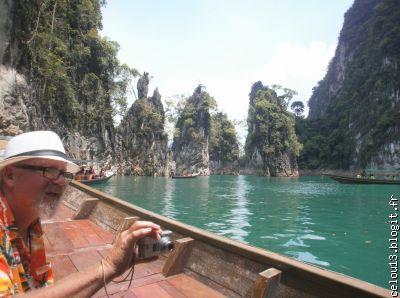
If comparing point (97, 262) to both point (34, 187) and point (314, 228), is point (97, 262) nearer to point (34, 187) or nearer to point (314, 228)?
point (34, 187)

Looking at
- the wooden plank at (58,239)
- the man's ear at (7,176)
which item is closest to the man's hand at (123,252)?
the man's ear at (7,176)

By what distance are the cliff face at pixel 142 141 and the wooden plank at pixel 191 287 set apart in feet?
158

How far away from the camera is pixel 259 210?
14.8m

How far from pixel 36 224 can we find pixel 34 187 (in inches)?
12.1

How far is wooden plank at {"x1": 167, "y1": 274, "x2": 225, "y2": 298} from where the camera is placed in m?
2.80

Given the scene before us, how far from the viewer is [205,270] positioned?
3119 millimetres

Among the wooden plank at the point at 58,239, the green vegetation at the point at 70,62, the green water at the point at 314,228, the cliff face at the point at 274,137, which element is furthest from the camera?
the cliff face at the point at 274,137

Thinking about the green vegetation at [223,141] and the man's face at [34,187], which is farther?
the green vegetation at [223,141]

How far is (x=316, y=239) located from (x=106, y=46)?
32.2 metres

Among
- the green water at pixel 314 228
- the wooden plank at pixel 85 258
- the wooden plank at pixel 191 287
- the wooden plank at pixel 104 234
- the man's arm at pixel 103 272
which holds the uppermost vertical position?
the man's arm at pixel 103 272

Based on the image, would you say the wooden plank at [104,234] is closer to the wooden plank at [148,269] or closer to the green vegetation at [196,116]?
the wooden plank at [148,269]

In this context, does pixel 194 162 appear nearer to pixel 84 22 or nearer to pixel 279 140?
pixel 279 140

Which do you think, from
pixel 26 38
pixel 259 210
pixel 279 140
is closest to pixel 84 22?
pixel 26 38

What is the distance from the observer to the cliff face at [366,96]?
4906cm
